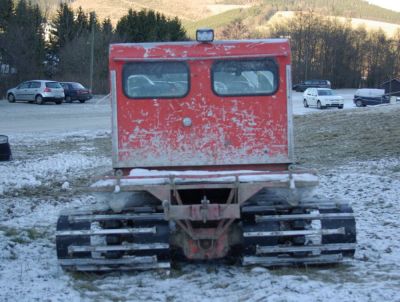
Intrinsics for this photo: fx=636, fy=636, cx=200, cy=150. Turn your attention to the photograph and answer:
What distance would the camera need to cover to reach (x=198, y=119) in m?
7.06

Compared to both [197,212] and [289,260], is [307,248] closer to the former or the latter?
[289,260]

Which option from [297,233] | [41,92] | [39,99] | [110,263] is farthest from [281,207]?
[39,99]

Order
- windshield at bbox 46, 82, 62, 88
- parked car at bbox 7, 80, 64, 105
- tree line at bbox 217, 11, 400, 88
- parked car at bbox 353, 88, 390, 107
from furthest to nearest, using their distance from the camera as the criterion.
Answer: tree line at bbox 217, 11, 400, 88 → parked car at bbox 353, 88, 390, 107 → windshield at bbox 46, 82, 62, 88 → parked car at bbox 7, 80, 64, 105

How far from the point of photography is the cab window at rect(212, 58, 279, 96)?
23.1ft

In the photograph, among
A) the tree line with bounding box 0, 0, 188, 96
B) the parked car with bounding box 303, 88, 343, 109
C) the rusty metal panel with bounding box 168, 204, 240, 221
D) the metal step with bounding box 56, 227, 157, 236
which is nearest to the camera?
the rusty metal panel with bounding box 168, 204, 240, 221

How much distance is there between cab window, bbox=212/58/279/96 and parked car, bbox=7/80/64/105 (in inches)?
1465

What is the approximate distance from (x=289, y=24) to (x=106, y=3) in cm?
3696

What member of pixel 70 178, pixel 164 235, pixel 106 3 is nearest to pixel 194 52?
pixel 164 235

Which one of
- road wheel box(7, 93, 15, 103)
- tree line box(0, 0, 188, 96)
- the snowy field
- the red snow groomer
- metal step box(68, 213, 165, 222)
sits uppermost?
tree line box(0, 0, 188, 96)

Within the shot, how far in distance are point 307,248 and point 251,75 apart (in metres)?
1.99

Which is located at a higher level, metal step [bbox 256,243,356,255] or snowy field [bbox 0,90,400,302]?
metal step [bbox 256,243,356,255]

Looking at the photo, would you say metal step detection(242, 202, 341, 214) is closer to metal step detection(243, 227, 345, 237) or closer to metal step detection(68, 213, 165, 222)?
metal step detection(243, 227, 345, 237)

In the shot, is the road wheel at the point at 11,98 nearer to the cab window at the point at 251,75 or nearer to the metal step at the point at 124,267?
the cab window at the point at 251,75

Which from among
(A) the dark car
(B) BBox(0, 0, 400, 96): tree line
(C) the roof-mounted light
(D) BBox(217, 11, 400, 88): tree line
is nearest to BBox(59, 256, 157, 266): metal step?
(C) the roof-mounted light
